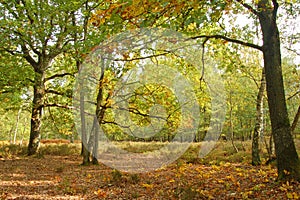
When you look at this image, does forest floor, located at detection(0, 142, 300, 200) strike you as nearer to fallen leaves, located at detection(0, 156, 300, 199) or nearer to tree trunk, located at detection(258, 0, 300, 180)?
fallen leaves, located at detection(0, 156, 300, 199)

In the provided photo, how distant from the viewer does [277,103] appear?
20.1 ft

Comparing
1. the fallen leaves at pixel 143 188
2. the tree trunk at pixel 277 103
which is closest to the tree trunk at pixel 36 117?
the fallen leaves at pixel 143 188

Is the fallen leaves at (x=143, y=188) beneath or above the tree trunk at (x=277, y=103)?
beneath

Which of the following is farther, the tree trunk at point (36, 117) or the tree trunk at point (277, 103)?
the tree trunk at point (36, 117)

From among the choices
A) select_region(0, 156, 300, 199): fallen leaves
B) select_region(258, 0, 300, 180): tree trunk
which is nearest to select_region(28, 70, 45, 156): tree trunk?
select_region(0, 156, 300, 199): fallen leaves

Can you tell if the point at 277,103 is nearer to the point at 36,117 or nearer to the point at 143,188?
the point at 143,188

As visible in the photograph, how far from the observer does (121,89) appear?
1280cm

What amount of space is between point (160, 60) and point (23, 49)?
26.6 feet

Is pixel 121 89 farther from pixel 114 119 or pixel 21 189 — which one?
pixel 21 189

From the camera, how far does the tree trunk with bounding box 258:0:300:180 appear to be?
19.3 ft

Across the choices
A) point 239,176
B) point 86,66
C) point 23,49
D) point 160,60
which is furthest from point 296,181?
point 23,49

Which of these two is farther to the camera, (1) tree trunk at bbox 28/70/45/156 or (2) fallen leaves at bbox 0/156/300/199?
(1) tree trunk at bbox 28/70/45/156

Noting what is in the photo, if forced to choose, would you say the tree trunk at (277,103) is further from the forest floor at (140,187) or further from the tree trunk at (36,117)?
the tree trunk at (36,117)

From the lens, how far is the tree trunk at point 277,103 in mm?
5871
